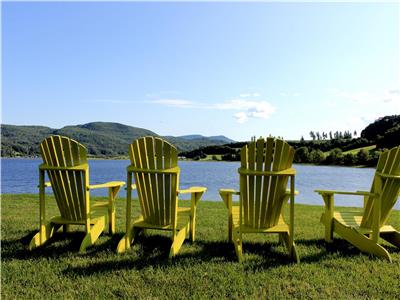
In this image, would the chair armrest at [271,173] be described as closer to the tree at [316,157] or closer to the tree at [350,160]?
the tree at [350,160]

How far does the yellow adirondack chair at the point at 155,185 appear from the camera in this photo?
4070 mm

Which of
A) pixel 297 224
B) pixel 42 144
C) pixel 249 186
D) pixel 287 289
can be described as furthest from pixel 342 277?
pixel 42 144

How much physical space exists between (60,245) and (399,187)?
438 cm

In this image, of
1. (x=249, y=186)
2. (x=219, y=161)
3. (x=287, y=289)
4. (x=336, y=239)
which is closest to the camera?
(x=287, y=289)

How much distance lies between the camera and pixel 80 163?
13.8ft

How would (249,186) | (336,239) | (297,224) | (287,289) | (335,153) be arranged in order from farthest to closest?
1. (335,153)
2. (297,224)
3. (336,239)
4. (249,186)
5. (287,289)

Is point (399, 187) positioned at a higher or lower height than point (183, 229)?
higher

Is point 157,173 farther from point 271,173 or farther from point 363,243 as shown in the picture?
point 363,243

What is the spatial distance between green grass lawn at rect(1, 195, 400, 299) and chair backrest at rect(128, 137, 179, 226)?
20.2 inches

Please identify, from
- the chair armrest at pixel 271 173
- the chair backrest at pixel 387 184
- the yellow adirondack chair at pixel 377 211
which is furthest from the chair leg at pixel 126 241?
the chair backrest at pixel 387 184

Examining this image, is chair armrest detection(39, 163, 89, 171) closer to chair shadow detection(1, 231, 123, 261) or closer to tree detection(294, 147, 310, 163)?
chair shadow detection(1, 231, 123, 261)

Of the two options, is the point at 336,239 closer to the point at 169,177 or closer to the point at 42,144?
the point at 169,177

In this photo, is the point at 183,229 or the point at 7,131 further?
the point at 7,131

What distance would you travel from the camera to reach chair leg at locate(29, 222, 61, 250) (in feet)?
13.3
